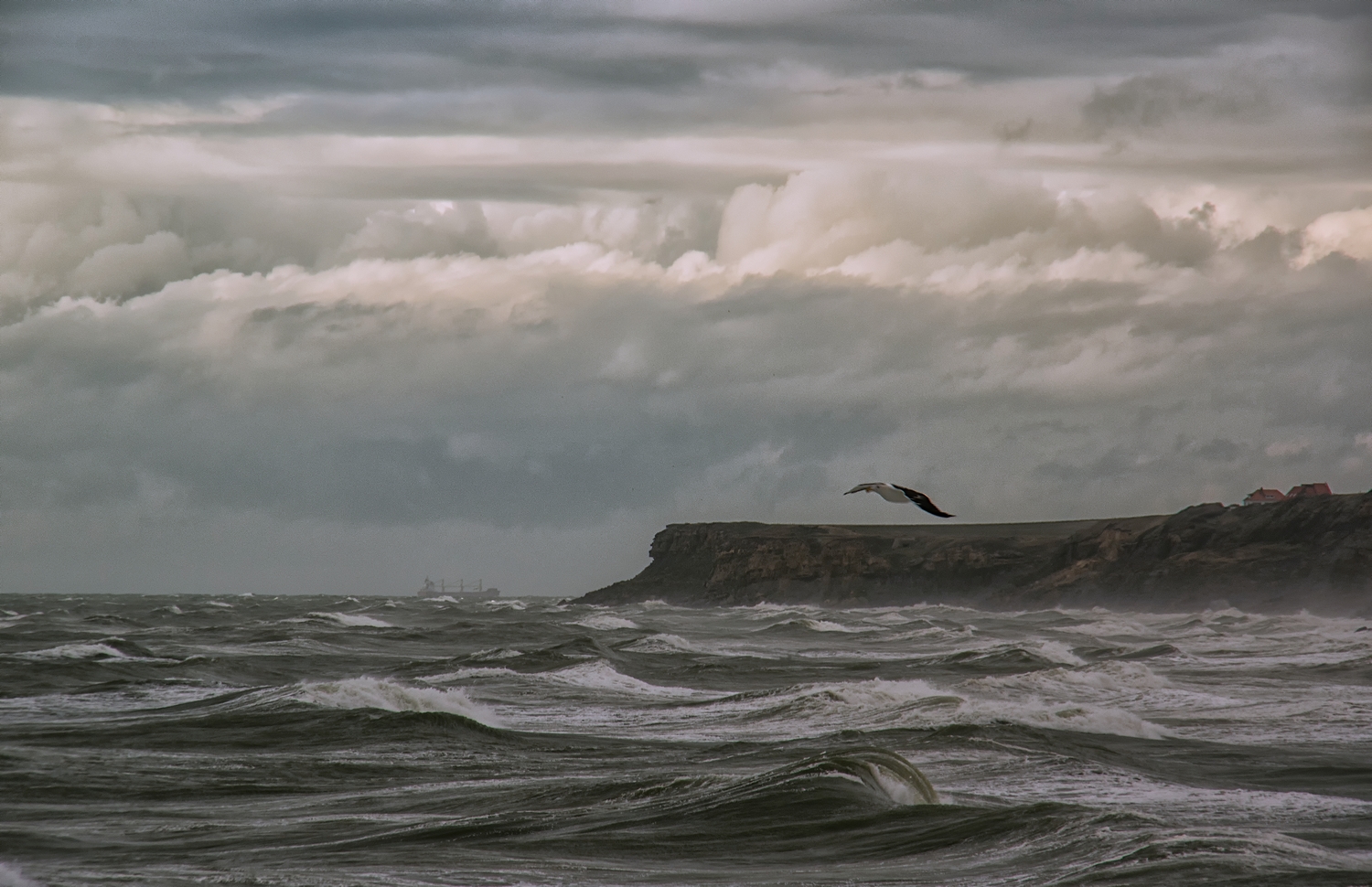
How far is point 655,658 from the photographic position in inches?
1428

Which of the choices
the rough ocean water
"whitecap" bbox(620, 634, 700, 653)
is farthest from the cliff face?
the rough ocean water

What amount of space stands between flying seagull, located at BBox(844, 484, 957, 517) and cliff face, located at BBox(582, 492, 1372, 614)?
203ft

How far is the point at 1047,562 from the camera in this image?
100 m

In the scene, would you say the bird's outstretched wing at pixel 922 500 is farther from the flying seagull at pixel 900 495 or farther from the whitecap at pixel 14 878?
the whitecap at pixel 14 878

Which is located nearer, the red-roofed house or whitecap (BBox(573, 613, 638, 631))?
whitecap (BBox(573, 613, 638, 631))

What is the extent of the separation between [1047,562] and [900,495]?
8670 cm

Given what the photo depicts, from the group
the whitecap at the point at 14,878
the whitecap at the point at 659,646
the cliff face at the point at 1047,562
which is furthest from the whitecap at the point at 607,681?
the cliff face at the point at 1047,562

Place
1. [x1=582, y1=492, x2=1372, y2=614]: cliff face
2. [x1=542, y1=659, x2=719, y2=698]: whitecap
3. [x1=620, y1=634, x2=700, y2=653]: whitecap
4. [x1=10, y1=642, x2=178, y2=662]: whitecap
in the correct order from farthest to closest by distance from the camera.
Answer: [x1=582, y1=492, x2=1372, y2=614]: cliff face < [x1=620, y1=634, x2=700, y2=653]: whitecap < [x1=10, y1=642, x2=178, y2=662]: whitecap < [x1=542, y1=659, x2=719, y2=698]: whitecap

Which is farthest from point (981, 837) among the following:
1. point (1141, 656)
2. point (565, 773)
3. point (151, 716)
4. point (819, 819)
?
point (1141, 656)

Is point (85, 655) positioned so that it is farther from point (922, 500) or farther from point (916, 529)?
point (916, 529)

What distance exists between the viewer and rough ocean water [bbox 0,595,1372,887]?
10852mm

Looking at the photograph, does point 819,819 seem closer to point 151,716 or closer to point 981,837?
point 981,837

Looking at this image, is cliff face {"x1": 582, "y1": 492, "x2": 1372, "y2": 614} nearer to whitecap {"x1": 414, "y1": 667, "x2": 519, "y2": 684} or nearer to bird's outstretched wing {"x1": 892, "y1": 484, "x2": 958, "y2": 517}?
whitecap {"x1": 414, "y1": 667, "x2": 519, "y2": 684}

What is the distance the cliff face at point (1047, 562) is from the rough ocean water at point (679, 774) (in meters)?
48.9
